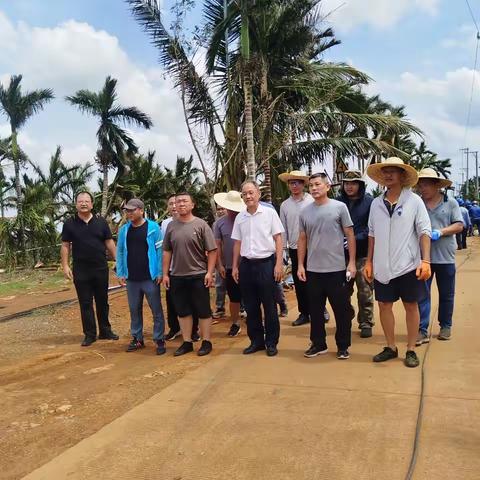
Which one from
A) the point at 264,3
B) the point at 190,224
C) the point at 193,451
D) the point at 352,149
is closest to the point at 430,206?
the point at 190,224

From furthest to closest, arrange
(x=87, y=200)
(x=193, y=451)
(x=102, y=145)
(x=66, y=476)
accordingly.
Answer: (x=102, y=145) → (x=87, y=200) → (x=193, y=451) → (x=66, y=476)

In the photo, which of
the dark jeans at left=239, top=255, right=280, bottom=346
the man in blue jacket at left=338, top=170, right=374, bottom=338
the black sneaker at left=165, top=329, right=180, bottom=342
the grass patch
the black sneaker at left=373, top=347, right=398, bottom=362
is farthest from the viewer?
the grass patch

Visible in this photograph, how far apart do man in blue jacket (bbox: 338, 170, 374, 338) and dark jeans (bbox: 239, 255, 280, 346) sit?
0.90 metres

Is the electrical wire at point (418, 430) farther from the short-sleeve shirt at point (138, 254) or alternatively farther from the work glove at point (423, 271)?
the short-sleeve shirt at point (138, 254)

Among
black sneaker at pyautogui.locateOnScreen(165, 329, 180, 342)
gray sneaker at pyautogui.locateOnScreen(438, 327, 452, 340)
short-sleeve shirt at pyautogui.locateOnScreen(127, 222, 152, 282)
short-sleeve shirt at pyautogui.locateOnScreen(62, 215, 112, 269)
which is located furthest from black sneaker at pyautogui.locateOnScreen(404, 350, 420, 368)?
short-sleeve shirt at pyautogui.locateOnScreen(62, 215, 112, 269)

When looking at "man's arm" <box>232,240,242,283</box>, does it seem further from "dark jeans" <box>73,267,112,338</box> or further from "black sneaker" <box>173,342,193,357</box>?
"dark jeans" <box>73,267,112,338</box>

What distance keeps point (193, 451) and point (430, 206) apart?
139 inches

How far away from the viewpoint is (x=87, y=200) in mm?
6133

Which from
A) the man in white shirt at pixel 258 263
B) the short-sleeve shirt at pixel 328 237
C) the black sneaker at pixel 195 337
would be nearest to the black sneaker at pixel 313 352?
the man in white shirt at pixel 258 263

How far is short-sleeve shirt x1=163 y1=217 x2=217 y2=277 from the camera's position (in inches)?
213

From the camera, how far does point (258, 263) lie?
523 centimetres

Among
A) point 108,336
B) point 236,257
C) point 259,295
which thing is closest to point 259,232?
point 236,257

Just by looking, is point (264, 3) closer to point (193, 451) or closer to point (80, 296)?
point (80, 296)

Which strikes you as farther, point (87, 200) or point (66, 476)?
point (87, 200)
